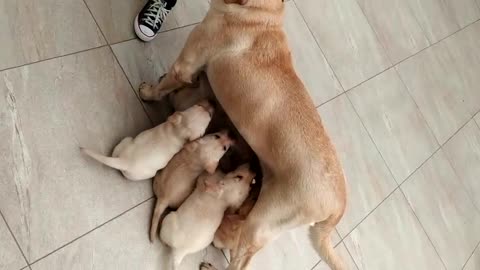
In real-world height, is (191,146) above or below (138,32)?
below

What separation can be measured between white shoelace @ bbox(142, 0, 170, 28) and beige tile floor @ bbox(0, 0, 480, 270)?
82 mm

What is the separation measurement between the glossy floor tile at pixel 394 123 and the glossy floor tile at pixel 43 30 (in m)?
1.59

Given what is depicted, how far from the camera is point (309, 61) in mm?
2797

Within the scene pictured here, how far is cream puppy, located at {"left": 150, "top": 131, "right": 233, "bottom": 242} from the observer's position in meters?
1.75

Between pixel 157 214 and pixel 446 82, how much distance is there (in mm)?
2808

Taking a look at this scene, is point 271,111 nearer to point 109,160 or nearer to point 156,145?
point 156,145

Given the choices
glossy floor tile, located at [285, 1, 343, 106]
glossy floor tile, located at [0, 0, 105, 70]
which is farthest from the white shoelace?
glossy floor tile, located at [285, 1, 343, 106]

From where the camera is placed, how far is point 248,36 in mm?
1779

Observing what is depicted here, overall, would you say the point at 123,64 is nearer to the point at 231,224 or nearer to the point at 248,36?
the point at 248,36

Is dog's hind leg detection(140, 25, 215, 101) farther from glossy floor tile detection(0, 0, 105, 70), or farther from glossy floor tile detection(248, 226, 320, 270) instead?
glossy floor tile detection(248, 226, 320, 270)

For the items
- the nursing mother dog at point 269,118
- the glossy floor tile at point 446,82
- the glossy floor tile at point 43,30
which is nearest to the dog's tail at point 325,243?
the nursing mother dog at point 269,118

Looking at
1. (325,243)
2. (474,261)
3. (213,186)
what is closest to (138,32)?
(213,186)

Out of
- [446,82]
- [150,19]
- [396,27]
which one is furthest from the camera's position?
[446,82]

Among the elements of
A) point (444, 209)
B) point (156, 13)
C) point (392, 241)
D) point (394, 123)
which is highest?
point (156, 13)
